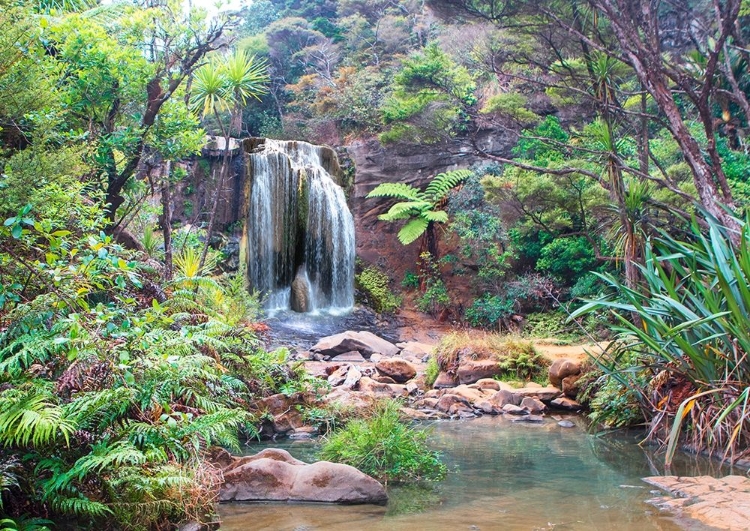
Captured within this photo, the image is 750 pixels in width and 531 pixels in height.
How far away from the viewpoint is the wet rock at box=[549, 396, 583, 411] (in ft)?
30.1

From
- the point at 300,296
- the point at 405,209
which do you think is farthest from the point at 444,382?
the point at 405,209

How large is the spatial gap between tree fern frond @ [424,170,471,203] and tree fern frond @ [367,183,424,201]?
350 mm

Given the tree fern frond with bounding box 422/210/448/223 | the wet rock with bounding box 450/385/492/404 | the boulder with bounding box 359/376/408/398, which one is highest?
the tree fern frond with bounding box 422/210/448/223

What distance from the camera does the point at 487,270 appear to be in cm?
1752

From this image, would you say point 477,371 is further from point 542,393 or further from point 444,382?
point 542,393

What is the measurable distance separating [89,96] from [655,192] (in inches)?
413

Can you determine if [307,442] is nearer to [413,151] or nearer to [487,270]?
[487,270]

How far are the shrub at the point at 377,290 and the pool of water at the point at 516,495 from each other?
1224cm

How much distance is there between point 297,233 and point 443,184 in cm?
474

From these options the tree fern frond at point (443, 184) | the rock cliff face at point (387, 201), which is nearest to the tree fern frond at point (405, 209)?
the tree fern frond at point (443, 184)

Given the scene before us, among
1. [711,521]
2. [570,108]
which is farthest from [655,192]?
[711,521]

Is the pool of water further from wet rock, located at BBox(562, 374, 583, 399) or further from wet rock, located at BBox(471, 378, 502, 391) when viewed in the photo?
wet rock, located at BBox(471, 378, 502, 391)

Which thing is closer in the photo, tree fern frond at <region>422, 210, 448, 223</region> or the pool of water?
the pool of water

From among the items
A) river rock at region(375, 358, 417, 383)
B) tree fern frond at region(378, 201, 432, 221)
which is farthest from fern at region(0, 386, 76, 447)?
tree fern frond at region(378, 201, 432, 221)
